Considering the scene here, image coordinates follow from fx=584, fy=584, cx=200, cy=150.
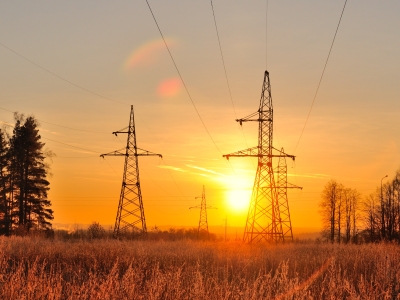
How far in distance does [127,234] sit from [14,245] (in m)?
20.2

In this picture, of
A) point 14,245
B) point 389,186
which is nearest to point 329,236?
point 389,186

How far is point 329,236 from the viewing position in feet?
300

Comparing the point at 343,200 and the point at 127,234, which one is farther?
the point at 343,200

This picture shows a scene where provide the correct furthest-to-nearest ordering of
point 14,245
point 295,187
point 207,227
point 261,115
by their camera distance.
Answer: point 207,227, point 295,187, point 261,115, point 14,245

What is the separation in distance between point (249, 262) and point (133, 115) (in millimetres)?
24392

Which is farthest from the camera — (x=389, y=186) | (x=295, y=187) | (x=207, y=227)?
(x=389, y=186)

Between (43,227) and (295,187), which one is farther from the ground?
(295,187)

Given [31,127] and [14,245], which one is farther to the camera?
[31,127]

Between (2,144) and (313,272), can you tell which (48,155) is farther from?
(313,272)

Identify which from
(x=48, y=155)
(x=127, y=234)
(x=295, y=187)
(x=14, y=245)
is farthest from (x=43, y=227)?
(x=14, y=245)

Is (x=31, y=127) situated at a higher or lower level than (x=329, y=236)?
higher

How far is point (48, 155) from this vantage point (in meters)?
54.7

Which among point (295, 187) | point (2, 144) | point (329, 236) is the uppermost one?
point (2, 144)

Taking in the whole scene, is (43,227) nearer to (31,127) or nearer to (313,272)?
(31,127)
